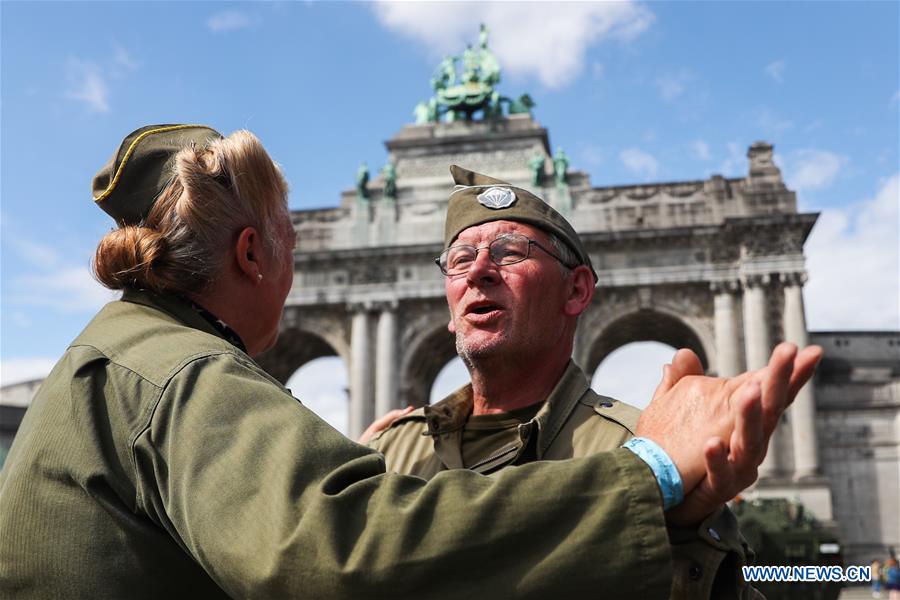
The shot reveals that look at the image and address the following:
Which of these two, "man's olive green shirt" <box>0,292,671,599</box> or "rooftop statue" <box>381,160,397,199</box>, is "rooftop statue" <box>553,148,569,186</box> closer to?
"rooftop statue" <box>381,160,397,199</box>

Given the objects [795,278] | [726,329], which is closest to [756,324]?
[726,329]

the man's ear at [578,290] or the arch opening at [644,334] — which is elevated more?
the arch opening at [644,334]

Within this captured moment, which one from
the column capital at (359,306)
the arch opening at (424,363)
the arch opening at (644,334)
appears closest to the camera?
the arch opening at (644,334)

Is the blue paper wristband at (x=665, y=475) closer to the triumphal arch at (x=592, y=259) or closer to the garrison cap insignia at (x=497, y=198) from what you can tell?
the garrison cap insignia at (x=497, y=198)

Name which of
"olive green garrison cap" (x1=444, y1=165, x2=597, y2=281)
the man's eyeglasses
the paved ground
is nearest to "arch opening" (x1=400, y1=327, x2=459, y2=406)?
the paved ground

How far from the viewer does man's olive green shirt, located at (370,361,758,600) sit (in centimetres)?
289

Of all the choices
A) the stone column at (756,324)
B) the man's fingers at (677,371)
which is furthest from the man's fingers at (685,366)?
the stone column at (756,324)

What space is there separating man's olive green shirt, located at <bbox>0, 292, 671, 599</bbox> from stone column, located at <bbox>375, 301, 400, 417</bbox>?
96.6 feet

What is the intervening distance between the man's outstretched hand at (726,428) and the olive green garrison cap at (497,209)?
1658 mm

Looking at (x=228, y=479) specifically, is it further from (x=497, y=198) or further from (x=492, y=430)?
(x=497, y=198)

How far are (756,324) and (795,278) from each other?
206 cm

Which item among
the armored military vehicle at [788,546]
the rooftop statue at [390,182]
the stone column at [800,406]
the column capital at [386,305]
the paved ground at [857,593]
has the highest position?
the rooftop statue at [390,182]

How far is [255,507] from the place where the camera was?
1.52 m

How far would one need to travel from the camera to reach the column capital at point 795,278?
98.3ft
